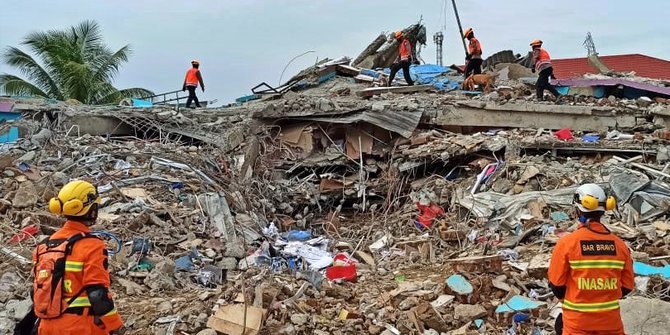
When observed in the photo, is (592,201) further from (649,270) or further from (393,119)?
(393,119)

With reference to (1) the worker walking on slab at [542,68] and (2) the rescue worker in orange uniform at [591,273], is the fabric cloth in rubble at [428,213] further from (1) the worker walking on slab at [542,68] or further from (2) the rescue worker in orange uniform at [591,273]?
(2) the rescue worker in orange uniform at [591,273]

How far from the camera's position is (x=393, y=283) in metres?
5.86

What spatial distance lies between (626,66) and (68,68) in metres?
17.6

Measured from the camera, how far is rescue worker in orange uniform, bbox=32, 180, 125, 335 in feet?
9.54

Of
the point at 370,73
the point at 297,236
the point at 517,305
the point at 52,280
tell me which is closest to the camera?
the point at 52,280

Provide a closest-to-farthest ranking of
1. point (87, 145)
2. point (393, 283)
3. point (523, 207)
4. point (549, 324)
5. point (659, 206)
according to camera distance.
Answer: point (549, 324) → point (393, 283) → point (659, 206) → point (523, 207) → point (87, 145)

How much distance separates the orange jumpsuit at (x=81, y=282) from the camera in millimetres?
2914

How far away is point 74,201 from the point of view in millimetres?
3010

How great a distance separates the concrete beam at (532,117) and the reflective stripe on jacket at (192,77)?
509 cm

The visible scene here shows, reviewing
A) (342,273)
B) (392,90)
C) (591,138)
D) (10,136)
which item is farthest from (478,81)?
(10,136)

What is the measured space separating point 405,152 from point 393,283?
395 centimetres

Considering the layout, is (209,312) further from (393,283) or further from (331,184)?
(331,184)

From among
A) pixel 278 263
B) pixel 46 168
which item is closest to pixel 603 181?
pixel 278 263

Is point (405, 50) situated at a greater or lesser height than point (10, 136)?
greater
